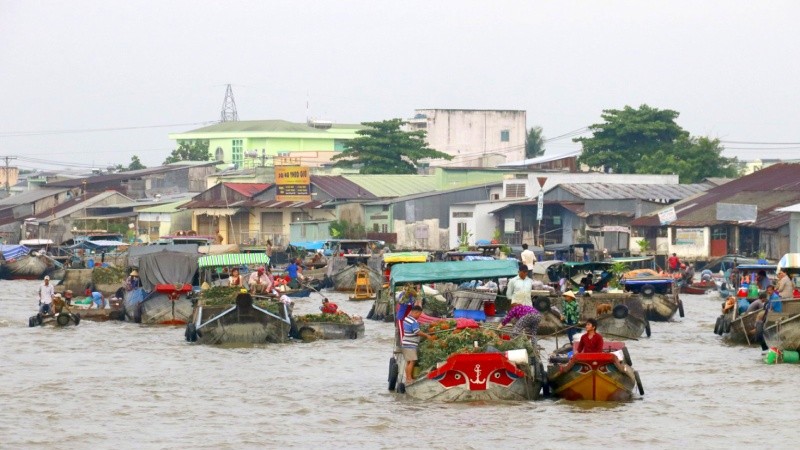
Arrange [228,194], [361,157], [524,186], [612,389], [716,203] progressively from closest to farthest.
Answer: [612,389] < [716,203] < [524,186] < [228,194] < [361,157]

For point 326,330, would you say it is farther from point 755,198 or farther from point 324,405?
point 755,198

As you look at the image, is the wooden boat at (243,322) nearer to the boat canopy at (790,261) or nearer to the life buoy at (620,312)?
the life buoy at (620,312)

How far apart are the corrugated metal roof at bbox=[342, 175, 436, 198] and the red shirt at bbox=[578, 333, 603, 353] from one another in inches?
1794

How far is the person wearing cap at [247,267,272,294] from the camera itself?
92.3ft

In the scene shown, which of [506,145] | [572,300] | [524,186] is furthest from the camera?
[506,145]

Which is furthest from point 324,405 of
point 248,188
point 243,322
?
point 248,188

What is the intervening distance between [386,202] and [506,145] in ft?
86.0

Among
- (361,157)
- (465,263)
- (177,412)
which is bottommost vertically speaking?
(177,412)

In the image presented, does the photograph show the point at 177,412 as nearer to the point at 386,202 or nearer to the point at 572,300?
the point at 572,300

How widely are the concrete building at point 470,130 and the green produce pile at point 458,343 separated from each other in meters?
64.9

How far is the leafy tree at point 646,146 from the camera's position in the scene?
65250 millimetres

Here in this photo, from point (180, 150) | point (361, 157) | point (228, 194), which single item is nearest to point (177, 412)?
point (228, 194)

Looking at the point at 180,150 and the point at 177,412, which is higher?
the point at 180,150

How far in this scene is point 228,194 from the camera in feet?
212
